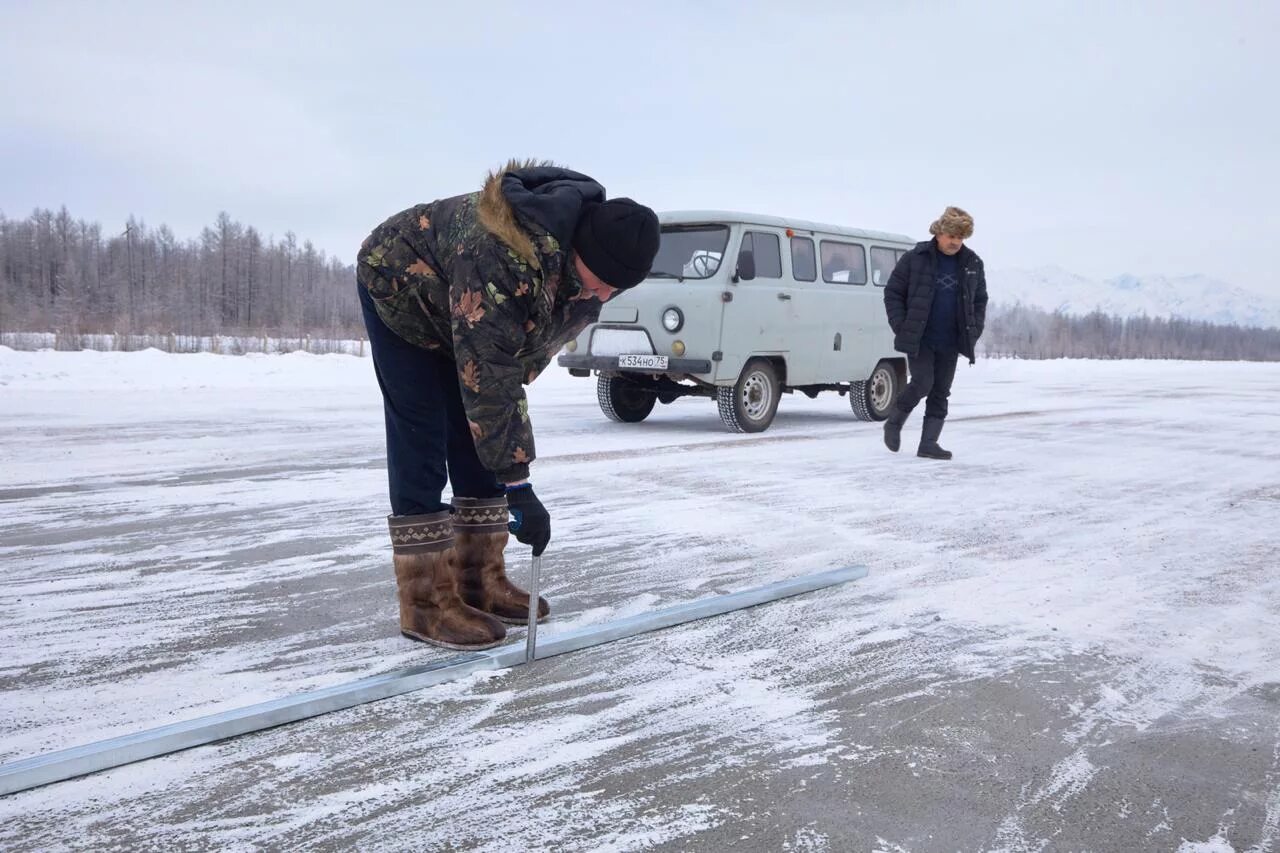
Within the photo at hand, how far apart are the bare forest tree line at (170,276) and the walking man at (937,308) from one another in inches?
2444

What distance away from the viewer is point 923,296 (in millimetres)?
7336

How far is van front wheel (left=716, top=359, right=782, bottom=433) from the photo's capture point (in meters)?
9.25

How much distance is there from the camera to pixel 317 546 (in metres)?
4.38

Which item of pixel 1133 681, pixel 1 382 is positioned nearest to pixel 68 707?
pixel 1133 681

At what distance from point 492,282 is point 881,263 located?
359 inches

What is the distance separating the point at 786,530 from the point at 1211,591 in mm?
1850

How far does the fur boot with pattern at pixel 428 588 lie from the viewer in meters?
3.09

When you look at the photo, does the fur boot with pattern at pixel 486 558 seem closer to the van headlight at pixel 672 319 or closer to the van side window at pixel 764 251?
the van headlight at pixel 672 319

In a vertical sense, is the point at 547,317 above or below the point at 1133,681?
above

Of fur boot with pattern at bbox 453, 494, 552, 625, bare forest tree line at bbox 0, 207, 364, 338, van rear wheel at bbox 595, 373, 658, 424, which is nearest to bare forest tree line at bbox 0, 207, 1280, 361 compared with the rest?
bare forest tree line at bbox 0, 207, 364, 338

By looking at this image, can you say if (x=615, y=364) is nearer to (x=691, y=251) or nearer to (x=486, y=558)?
(x=691, y=251)

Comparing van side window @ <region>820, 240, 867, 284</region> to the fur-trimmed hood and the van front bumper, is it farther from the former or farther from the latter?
the fur-trimmed hood

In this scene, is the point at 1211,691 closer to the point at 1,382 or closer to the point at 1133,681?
the point at 1133,681

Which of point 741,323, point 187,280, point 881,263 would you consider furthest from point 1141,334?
point 741,323
